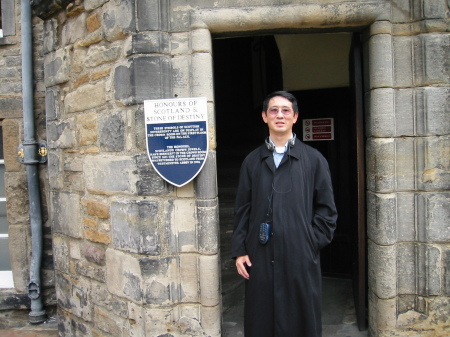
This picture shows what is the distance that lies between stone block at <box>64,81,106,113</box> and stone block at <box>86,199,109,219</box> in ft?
2.44

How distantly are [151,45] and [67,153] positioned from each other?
52.8 inches

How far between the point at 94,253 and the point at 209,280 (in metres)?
1.04

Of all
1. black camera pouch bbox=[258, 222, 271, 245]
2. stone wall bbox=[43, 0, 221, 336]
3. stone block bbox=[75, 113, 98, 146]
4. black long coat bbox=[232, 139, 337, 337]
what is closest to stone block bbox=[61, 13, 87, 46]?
stone wall bbox=[43, 0, 221, 336]

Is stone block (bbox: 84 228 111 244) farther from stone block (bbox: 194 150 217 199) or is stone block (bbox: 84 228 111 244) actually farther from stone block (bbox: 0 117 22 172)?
stone block (bbox: 0 117 22 172)

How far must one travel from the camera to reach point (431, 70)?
2582 mm

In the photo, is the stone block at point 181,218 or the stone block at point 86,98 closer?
the stone block at point 181,218

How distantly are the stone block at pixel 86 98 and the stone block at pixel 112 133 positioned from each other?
0.54ft

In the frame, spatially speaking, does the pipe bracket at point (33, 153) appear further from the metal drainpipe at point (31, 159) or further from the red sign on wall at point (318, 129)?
the red sign on wall at point (318, 129)

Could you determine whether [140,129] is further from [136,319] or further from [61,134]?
[136,319]

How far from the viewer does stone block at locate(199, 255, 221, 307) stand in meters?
2.68

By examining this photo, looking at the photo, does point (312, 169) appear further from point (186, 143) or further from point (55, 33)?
point (55, 33)

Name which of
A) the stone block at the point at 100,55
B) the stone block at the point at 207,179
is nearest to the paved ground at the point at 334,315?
the stone block at the point at 207,179

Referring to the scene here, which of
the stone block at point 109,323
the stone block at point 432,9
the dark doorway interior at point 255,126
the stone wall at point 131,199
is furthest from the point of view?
the dark doorway interior at point 255,126

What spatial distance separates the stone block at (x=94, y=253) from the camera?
10.0 feet
